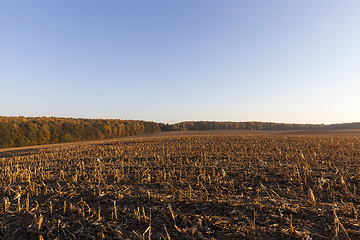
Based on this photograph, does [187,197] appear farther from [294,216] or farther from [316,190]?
[316,190]

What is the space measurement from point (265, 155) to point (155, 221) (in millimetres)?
10793

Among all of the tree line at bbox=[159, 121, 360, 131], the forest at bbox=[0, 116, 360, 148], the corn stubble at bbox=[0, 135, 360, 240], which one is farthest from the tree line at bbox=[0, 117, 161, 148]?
the corn stubble at bbox=[0, 135, 360, 240]

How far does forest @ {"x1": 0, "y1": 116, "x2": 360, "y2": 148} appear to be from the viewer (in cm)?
4297

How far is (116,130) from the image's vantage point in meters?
69.4

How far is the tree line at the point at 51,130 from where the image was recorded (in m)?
42.2

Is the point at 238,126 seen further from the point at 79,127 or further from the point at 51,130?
the point at 51,130

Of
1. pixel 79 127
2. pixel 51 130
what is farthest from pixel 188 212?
pixel 79 127

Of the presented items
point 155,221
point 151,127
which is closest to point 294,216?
point 155,221

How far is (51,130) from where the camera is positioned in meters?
49.9

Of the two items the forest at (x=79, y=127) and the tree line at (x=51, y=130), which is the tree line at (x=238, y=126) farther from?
the tree line at (x=51, y=130)

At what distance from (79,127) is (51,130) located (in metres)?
Result: 8.28

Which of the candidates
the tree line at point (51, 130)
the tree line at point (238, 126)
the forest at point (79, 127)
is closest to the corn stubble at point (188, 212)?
the tree line at point (51, 130)

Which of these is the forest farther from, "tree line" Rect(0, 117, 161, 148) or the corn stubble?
the corn stubble

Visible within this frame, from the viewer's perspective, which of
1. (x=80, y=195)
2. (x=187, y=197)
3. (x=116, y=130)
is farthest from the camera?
(x=116, y=130)
